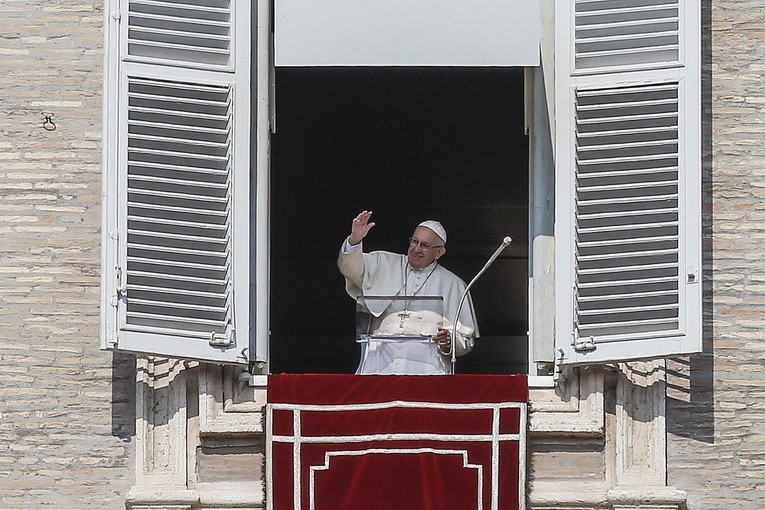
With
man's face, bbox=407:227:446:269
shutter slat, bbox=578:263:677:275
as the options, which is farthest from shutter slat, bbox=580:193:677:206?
man's face, bbox=407:227:446:269

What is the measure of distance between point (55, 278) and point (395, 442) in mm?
1532

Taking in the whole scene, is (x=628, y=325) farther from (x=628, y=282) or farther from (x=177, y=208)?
(x=177, y=208)

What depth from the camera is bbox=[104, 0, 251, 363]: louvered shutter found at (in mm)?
7789

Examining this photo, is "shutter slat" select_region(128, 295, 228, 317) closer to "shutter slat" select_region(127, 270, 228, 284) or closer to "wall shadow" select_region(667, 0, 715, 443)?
"shutter slat" select_region(127, 270, 228, 284)

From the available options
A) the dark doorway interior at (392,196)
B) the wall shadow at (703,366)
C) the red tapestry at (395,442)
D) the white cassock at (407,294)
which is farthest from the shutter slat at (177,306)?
the dark doorway interior at (392,196)

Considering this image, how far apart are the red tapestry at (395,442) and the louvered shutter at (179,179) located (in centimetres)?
37

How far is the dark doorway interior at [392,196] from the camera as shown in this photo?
1211 cm

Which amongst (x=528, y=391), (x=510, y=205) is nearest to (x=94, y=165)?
(x=528, y=391)

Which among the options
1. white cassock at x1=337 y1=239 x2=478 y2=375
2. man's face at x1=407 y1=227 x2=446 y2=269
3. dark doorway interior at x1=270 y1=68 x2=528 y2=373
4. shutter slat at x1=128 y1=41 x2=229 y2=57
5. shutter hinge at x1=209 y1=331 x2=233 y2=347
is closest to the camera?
shutter hinge at x1=209 y1=331 x2=233 y2=347

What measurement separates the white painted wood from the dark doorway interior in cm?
358

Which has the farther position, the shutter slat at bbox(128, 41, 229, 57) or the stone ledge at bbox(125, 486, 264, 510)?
the shutter slat at bbox(128, 41, 229, 57)

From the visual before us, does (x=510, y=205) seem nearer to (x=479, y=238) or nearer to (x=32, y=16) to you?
(x=479, y=238)

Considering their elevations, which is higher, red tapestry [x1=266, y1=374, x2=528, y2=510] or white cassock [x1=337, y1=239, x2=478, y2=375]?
white cassock [x1=337, y1=239, x2=478, y2=375]

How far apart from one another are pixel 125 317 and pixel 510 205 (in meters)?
5.47
